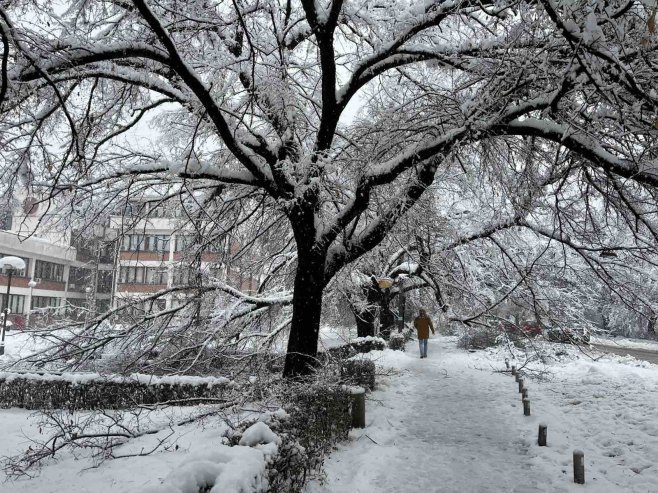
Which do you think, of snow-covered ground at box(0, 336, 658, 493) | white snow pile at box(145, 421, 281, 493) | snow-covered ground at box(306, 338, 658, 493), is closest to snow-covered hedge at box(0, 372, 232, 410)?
snow-covered ground at box(0, 336, 658, 493)

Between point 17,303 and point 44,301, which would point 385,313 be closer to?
point 17,303

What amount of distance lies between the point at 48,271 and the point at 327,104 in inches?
1815

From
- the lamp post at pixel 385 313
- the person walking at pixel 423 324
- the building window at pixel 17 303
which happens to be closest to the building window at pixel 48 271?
the building window at pixel 17 303

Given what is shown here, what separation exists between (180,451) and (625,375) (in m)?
14.1

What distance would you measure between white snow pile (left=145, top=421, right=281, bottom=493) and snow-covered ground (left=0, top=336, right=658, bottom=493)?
1.7 inches

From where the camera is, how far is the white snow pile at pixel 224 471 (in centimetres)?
293

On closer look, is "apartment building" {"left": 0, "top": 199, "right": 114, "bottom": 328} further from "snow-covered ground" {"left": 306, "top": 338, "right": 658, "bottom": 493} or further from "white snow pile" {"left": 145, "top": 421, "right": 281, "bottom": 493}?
"white snow pile" {"left": 145, "top": 421, "right": 281, "bottom": 493}

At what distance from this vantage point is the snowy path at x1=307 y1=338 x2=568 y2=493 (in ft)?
18.5

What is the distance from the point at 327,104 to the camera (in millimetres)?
7277

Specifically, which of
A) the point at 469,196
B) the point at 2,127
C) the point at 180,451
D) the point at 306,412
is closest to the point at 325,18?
the point at 2,127

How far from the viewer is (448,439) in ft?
24.8

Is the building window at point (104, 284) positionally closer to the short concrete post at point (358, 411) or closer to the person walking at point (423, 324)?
the person walking at point (423, 324)

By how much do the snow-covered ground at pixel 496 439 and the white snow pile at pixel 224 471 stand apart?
1627 mm

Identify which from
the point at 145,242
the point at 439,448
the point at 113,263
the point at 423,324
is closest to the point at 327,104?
the point at 439,448
